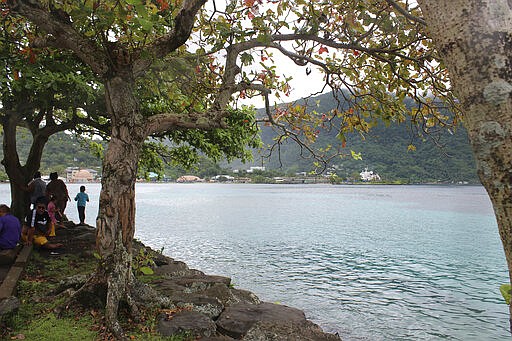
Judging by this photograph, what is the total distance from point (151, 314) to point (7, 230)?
20.9 ft

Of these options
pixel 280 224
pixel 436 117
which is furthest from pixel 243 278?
pixel 280 224

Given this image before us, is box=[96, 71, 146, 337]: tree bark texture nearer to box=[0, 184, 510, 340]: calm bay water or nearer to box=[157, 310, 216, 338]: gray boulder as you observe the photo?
box=[157, 310, 216, 338]: gray boulder

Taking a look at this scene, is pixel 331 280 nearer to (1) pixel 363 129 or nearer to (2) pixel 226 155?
(2) pixel 226 155

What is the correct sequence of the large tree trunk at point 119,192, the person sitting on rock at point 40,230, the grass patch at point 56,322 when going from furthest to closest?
1. the person sitting on rock at point 40,230
2. the large tree trunk at point 119,192
3. the grass patch at point 56,322

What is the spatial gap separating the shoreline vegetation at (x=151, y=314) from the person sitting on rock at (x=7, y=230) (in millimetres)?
825

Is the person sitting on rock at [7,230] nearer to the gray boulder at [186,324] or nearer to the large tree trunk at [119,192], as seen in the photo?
the large tree trunk at [119,192]

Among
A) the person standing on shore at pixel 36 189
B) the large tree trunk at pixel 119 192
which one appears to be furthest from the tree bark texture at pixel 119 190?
the person standing on shore at pixel 36 189

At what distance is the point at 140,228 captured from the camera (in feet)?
151

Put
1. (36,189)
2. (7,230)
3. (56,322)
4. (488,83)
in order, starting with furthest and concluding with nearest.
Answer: (36,189)
(7,230)
(56,322)
(488,83)

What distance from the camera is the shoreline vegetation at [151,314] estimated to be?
267 inches

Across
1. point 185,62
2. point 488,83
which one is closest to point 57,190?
point 185,62

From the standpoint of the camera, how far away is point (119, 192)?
750 centimetres

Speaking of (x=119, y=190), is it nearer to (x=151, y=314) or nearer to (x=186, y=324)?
(x=151, y=314)

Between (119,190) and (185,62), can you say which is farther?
(185,62)
